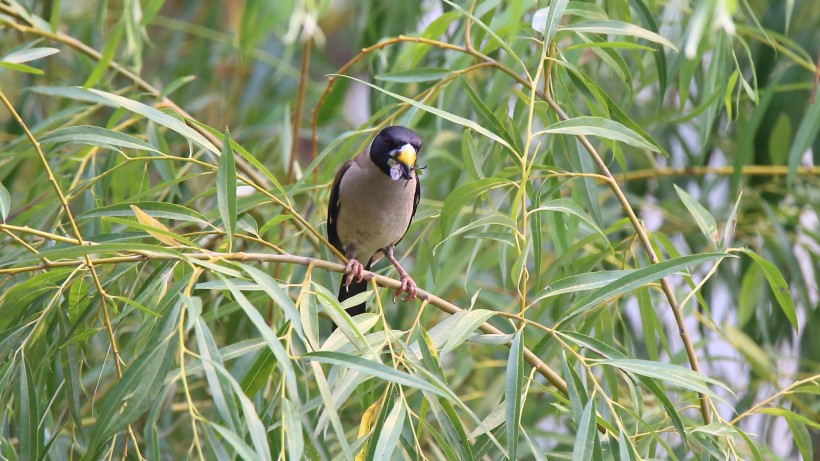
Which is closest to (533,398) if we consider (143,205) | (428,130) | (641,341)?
(641,341)

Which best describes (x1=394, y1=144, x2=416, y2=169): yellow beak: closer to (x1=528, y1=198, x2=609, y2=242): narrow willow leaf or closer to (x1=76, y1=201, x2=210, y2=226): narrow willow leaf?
(x1=528, y1=198, x2=609, y2=242): narrow willow leaf

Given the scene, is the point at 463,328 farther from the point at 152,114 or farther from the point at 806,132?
the point at 806,132

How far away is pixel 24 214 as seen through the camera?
8.19 ft

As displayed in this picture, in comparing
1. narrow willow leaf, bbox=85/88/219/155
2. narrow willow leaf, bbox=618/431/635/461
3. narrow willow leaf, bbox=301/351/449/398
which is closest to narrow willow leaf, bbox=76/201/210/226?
narrow willow leaf, bbox=85/88/219/155

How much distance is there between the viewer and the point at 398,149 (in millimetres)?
2584

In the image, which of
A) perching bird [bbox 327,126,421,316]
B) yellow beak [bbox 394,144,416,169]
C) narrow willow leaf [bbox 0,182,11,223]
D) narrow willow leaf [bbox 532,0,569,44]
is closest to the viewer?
narrow willow leaf [bbox 0,182,11,223]

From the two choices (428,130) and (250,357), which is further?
(428,130)

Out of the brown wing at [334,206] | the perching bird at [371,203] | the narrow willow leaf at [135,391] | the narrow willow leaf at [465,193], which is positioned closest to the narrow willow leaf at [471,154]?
the narrow willow leaf at [465,193]

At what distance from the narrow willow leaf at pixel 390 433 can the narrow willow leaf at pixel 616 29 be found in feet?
3.02

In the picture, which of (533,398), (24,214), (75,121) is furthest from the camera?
(533,398)

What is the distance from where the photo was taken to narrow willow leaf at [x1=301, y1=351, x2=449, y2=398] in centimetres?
148

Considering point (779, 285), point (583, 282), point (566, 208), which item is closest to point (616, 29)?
point (566, 208)

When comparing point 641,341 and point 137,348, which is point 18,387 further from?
point 641,341

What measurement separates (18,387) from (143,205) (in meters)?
0.42
